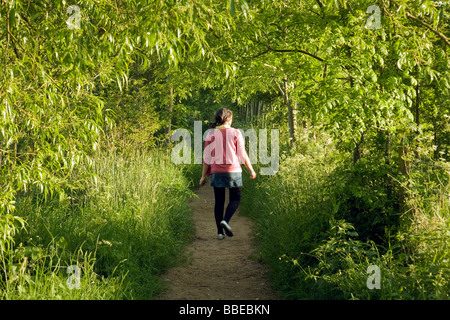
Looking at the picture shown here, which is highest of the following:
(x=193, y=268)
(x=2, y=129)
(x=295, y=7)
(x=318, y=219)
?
(x=295, y=7)

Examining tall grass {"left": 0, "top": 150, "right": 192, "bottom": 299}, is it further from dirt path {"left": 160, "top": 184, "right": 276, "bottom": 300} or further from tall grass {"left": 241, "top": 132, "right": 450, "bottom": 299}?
tall grass {"left": 241, "top": 132, "right": 450, "bottom": 299}

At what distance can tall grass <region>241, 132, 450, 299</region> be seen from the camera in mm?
4203

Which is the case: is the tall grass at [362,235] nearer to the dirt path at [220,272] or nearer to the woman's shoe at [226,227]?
the dirt path at [220,272]

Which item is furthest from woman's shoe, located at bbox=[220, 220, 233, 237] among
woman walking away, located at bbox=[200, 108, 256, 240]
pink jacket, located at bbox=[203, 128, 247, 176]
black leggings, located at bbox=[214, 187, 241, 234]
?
pink jacket, located at bbox=[203, 128, 247, 176]

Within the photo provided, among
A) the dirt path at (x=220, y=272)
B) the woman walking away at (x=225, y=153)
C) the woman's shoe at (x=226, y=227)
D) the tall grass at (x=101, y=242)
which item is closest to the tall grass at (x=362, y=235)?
the dirt path at (x=220, y=272)

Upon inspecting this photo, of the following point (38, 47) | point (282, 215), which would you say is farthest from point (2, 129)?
point (282, 215)

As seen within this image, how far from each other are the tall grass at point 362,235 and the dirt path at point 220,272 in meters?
0.26

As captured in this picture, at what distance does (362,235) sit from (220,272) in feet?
6.37

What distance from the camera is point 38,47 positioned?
16.1 ft

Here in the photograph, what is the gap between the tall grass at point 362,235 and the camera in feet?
13.8

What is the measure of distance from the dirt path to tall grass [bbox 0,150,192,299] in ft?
0.81
